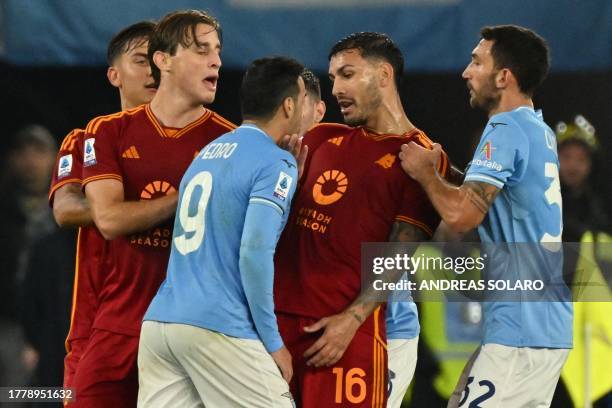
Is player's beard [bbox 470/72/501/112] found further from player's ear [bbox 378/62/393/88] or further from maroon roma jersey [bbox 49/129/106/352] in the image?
maroon roma jersey [bbox 49/129/106/352]

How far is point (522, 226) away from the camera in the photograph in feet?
16.9

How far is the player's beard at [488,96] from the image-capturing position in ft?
17.8

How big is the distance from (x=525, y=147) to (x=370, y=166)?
67 centimetres

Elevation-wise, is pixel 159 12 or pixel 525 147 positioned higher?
pixel 159 12

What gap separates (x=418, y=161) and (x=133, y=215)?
122 cm

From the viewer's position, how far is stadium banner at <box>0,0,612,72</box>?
7480mm

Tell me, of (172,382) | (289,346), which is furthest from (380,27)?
(172,382)

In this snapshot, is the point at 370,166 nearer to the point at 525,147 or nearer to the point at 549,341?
the point at 525,147

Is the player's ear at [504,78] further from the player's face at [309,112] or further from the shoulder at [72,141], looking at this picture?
the shoulder at [72,141]

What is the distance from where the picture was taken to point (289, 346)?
202 inches

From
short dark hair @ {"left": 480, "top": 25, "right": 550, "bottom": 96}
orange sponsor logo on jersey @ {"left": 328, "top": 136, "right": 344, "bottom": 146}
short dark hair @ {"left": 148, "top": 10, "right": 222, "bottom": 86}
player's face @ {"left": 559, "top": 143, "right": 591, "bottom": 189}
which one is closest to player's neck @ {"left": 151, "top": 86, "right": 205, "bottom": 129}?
short dark hair @ {"left": 148, "top": 10, "right": 222, "bottom": 86}

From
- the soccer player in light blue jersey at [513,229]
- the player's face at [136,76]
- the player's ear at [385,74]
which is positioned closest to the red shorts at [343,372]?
the soccer player in light blue jersey at [513,229]

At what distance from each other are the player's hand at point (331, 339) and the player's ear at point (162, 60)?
1.31 metres

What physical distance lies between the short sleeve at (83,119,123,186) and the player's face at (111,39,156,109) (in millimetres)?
754
